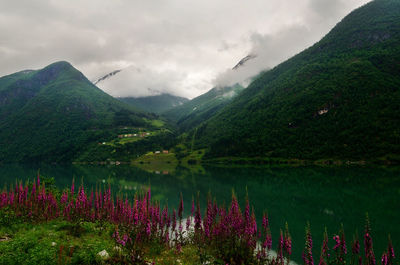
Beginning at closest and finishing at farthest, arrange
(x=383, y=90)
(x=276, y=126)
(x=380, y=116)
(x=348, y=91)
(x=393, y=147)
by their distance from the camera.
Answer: (x=393, y=147), (x=380, y=116), (x=383, y=90), (x=348, y=91), (x=276, y=126)

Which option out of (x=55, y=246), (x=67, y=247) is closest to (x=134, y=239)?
(x=67, y=247)

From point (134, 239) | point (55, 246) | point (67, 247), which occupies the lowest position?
point (134, 239)

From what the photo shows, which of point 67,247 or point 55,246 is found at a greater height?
point 55,246

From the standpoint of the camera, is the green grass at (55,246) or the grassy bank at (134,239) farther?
the grassy bank at (134,239)

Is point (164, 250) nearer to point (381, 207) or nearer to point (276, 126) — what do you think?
point (381, 207)

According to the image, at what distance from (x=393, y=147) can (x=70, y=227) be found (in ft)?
480

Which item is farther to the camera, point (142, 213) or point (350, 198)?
point (350, 198)

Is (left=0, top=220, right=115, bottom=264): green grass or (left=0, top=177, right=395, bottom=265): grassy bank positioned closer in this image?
(left=0, top=220, right=115, bottom=264): green grass

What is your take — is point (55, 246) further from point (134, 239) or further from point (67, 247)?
point (134, 239)

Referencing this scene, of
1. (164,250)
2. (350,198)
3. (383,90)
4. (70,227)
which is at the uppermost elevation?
(383,90)

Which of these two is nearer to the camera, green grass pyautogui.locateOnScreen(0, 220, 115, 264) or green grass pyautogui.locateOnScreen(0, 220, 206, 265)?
green grass pyautogui.locateOnScreen(0, 220, 115, 264)

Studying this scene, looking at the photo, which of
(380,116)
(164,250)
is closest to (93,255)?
(164,250)

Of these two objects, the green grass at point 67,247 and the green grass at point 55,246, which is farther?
the green grass at point 67,247

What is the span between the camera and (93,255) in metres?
10.7
